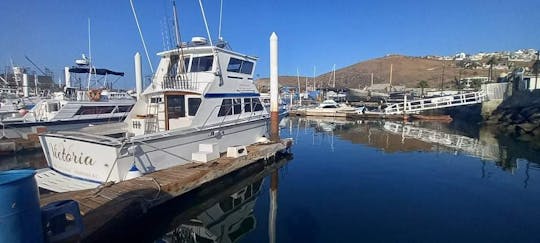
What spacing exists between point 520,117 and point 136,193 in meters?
33.3

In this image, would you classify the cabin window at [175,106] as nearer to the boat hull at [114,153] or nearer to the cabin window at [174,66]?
the boat hull at [114,153]

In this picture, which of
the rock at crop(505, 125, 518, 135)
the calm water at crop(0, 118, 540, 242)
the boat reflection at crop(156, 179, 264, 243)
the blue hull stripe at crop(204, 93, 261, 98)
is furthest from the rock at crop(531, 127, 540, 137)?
the boat reflection at crop(156, 179, 264, 243)

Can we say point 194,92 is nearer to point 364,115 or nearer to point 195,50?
point 195,50

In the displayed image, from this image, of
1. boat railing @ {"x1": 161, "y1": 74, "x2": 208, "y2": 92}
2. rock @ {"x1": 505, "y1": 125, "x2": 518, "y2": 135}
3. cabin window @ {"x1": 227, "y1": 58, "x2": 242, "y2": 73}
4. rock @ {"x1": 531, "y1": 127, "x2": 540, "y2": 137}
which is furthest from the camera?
rock @ {"x1": 505, "y1": 125, "x2": 518, "y2": 135}

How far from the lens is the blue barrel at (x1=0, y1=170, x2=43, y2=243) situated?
11.8 ft

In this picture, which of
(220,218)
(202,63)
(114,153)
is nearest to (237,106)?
(202,63)

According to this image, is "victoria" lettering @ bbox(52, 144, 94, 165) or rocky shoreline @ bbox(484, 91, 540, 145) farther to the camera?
rocky shoreline @ bbox(484, 91, 540, 145)

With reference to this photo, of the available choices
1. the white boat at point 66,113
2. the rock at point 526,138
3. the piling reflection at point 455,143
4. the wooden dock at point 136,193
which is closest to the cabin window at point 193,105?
the wooden dock at point 136,193

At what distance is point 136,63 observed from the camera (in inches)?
798

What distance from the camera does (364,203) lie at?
931 centimetres

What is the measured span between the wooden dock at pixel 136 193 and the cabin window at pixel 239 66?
4.60 m

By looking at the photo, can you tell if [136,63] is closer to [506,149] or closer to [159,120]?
[159,120]

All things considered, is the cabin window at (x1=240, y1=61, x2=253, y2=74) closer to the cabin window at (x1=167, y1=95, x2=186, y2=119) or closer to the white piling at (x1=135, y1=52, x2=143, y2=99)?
the cabin window at (x1=167, y1=95, x2=186, y2=119)

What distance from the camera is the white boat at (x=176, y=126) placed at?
7988 millimetres
